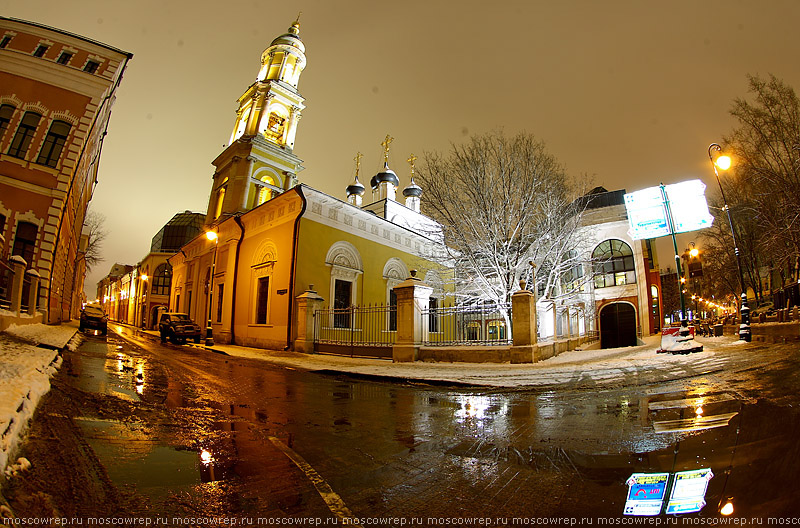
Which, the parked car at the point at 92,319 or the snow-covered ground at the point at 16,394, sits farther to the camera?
the parked car at the point at 92,319

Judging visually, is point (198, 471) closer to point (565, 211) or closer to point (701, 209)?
point (565, 211)

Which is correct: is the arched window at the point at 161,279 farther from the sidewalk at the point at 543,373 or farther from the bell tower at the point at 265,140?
the sidewalk at the point at 543,373

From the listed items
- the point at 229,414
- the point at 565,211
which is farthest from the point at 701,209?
the point at 229,414

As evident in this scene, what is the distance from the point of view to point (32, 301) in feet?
47.2

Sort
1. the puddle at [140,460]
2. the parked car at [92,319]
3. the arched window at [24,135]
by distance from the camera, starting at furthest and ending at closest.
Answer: the parked car at [92,319] → the arched window at [24,135] → the puddle at [140,460]

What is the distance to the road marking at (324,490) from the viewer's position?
207 centimetres

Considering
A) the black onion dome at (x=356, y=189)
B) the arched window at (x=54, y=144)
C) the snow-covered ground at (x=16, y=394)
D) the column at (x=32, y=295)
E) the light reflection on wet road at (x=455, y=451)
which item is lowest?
the light reflection on wet road at (x=455, y=451)

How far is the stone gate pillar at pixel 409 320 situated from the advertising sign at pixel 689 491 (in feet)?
32.6

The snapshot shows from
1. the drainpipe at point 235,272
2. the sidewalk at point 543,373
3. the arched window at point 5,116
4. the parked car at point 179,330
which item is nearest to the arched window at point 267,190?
the drainpipe at point 235,272

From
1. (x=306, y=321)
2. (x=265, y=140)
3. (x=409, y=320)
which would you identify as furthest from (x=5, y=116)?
(x=409, y=320)

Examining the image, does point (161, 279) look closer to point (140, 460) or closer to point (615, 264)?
point (615, 264)

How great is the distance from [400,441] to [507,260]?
1254 centimetres

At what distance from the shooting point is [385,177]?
37.1 metres

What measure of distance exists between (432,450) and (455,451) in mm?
214
